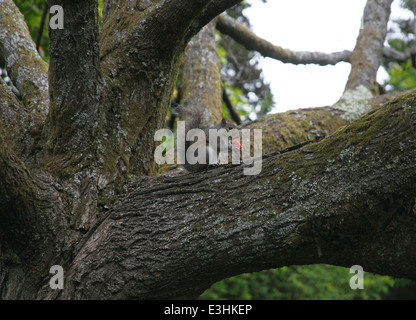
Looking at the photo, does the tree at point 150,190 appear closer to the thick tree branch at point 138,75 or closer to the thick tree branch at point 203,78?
the thick tree branch at point 138,75

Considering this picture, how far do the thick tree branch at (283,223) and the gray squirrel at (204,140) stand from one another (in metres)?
1.37

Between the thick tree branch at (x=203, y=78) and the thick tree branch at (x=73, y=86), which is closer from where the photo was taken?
the thick tree branch at (x=73, y=86)

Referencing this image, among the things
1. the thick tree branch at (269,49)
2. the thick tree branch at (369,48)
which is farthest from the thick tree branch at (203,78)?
the thick tree branch at (369,48)

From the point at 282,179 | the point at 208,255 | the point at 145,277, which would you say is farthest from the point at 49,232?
the point at 282,179

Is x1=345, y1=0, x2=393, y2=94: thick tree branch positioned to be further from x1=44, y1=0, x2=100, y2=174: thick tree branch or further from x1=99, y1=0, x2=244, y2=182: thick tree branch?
x1=44, y1=0, x2=100, y2=174: thick tree branch

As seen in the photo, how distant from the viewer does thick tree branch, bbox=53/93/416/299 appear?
2.10m

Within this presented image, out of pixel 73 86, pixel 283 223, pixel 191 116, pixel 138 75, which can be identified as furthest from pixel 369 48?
pixel 73 86

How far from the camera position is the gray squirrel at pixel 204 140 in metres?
3.82

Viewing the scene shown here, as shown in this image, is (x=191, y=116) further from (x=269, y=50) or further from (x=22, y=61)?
(x=269, y=50)

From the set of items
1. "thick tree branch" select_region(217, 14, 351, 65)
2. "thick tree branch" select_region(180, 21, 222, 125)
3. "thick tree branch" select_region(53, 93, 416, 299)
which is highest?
"thick tree branch" select_region(217, 14, 351, 65)

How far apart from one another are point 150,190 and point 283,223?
87 centimetres

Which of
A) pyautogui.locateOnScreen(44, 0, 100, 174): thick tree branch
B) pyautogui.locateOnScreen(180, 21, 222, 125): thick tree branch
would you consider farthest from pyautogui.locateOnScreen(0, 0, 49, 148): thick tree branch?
pyautogui.locateOnScreen(180, 21, 222, 125): thick tree branch

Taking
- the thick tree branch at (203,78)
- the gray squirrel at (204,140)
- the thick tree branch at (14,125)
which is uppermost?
the thick tree branch at (203,78)

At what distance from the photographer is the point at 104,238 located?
2396mm
